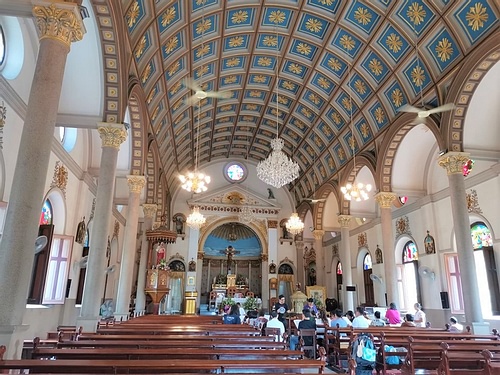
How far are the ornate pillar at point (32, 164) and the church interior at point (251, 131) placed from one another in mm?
18

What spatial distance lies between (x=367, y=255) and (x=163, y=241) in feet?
34.2

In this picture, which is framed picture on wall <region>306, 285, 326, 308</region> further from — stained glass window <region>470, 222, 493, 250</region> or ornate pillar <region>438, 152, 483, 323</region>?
ornate pillar <region>438, 152, 483, 323</region>

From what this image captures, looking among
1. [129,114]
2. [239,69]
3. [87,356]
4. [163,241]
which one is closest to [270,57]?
[239,69]

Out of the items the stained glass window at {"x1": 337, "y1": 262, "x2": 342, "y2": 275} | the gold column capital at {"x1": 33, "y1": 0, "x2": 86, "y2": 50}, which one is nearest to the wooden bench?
the gold column capital at {"x1": 33, "y1": 0, "x2": 86, "y2": 50}

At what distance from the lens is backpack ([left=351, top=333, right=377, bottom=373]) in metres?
4.84

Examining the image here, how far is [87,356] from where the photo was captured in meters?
3.64

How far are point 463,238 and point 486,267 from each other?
2546 mm

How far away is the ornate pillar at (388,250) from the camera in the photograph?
1206cm

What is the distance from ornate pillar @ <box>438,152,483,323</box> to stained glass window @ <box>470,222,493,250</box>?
2.41 m

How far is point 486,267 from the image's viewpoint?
35.3 ft

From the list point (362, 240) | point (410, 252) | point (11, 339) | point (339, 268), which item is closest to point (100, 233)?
point (11, 339)

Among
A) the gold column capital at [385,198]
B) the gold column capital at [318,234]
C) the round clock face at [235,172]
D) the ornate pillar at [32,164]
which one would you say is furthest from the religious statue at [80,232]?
the round clock face at [235,172]

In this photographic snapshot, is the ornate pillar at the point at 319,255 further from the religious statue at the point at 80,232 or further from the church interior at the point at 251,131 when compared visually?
the religious statue at the point at 80,232

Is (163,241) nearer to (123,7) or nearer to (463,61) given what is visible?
(123,7)
